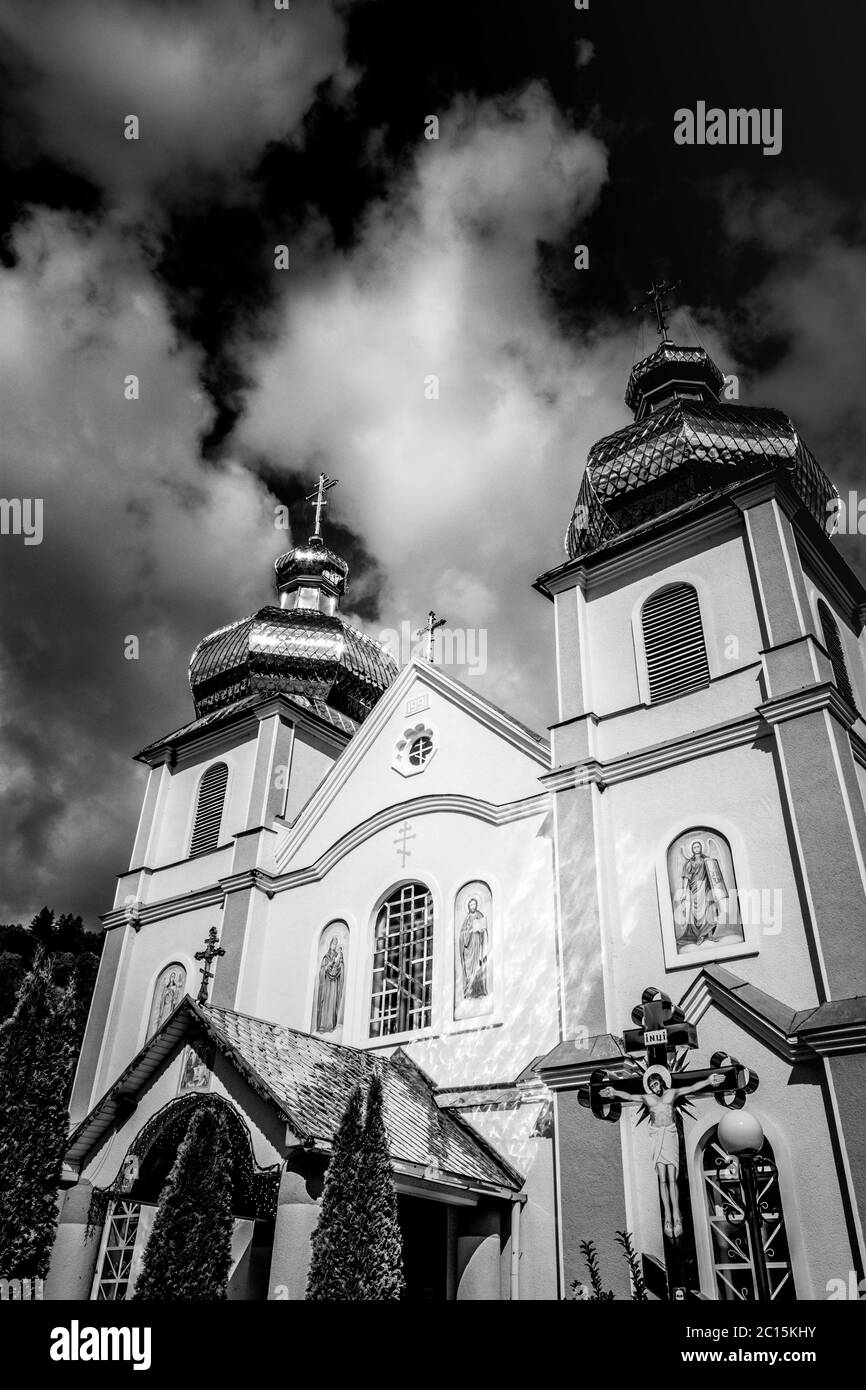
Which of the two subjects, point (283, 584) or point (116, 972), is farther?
point (283, 584)

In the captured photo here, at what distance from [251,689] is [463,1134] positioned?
12.4 m

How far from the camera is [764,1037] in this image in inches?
395

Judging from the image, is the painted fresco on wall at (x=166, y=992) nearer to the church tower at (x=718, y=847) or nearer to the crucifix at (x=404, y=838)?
the crucifix at (x=404, y=838)

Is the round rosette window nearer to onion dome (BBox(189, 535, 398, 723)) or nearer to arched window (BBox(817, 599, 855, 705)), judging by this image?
onion dome (BBox(189, 535, 398, 723))

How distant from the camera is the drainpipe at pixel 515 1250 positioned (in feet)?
35.8

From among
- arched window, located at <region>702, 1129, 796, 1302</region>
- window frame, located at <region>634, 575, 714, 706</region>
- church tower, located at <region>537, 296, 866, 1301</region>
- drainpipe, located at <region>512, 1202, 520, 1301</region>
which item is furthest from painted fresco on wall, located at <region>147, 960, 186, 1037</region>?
arched window, located at <region>702, 1129, 796, 1302</region>

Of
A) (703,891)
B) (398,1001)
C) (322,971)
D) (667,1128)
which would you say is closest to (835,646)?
(703,891)

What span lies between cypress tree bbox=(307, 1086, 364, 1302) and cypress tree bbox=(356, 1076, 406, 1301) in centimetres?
5

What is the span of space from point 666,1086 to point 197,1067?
16.9 feet

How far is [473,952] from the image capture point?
1342 cm

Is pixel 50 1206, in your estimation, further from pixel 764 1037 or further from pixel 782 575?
pixel 782 575

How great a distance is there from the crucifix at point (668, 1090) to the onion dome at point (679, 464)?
29.9ft

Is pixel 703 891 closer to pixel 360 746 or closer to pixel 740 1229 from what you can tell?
pixel 740 1229
